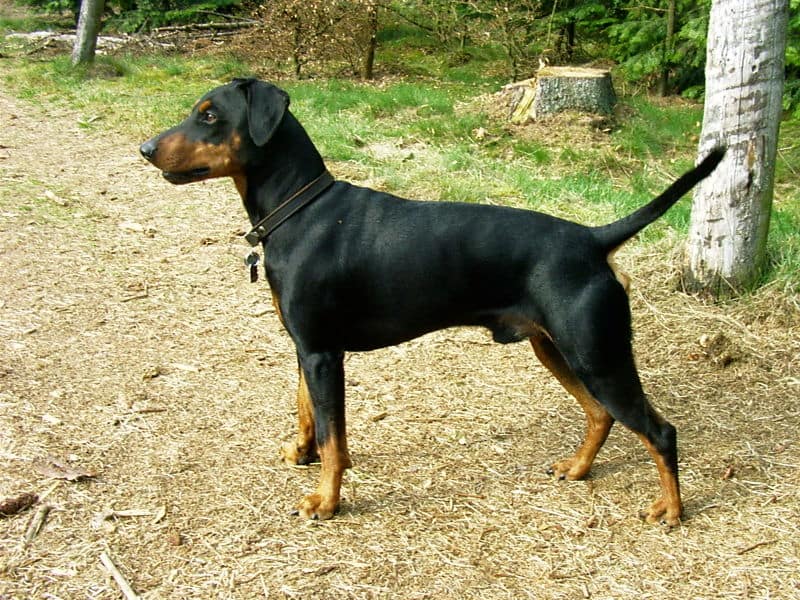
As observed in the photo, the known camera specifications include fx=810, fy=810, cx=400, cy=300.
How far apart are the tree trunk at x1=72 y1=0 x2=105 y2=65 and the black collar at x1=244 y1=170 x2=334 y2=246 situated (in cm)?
1184

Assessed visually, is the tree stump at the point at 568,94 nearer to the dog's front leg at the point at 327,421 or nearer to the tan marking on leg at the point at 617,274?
the tan marking on leg at the point at 617,274

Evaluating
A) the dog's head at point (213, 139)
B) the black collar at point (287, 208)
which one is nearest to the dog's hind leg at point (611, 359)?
the black collar at point (287, 208)

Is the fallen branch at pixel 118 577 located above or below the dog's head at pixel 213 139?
below

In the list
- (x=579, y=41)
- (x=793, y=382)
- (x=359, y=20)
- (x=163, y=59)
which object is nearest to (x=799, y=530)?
(x=793, y=382)

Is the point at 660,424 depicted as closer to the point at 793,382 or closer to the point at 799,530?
the point at 799,530

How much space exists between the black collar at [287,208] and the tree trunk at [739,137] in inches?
111

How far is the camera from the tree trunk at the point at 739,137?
4.90 m

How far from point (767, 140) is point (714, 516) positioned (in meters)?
2.61

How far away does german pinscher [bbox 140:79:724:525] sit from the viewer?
3240 mm

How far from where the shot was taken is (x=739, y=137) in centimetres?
499

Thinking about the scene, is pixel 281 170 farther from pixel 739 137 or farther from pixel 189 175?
pixel 739 137

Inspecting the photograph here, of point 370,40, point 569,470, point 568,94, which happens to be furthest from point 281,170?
point 370,40

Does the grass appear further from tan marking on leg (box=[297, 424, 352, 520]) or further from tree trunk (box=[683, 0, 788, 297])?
tan marking on leg (box=[297, 424, 352, 520])

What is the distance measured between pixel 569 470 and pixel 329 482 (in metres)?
1.16
